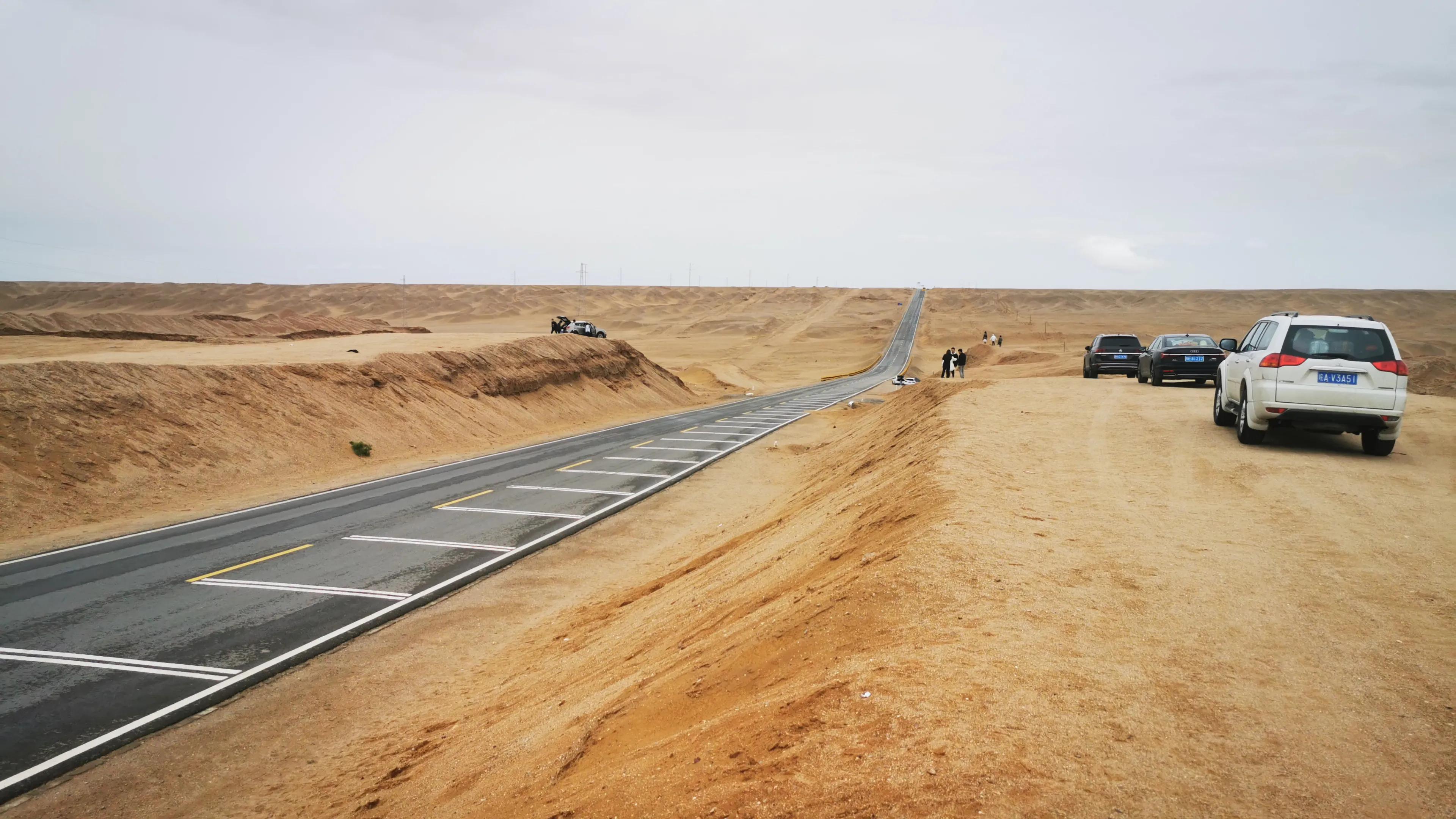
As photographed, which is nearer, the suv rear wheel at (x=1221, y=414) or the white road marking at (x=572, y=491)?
the suv rear wheel at (x=1221, y=414)

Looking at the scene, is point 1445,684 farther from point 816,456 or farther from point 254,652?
point 816,456

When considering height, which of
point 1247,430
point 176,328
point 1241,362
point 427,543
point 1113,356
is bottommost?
point 427,543

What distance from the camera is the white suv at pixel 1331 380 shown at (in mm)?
12172

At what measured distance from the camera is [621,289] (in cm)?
19412

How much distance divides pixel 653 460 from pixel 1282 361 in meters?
17.5

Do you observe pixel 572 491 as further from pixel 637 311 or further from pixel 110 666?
pixel 637 311

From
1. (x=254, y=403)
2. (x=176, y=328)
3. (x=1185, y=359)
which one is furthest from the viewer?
(x=176, y=328)

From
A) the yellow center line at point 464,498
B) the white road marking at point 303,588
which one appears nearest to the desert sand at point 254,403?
the yellow center line at point 464,498

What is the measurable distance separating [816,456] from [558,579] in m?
15.5

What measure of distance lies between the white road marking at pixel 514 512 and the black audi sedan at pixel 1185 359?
17.0m

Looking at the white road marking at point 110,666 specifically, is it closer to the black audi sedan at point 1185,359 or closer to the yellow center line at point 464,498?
the yellow center line at point 464,498

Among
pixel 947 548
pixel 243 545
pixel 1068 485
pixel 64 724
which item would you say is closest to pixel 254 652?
pixel 64 724

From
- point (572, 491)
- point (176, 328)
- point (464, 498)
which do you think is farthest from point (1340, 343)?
point (176, 328)

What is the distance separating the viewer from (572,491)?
800 inches
